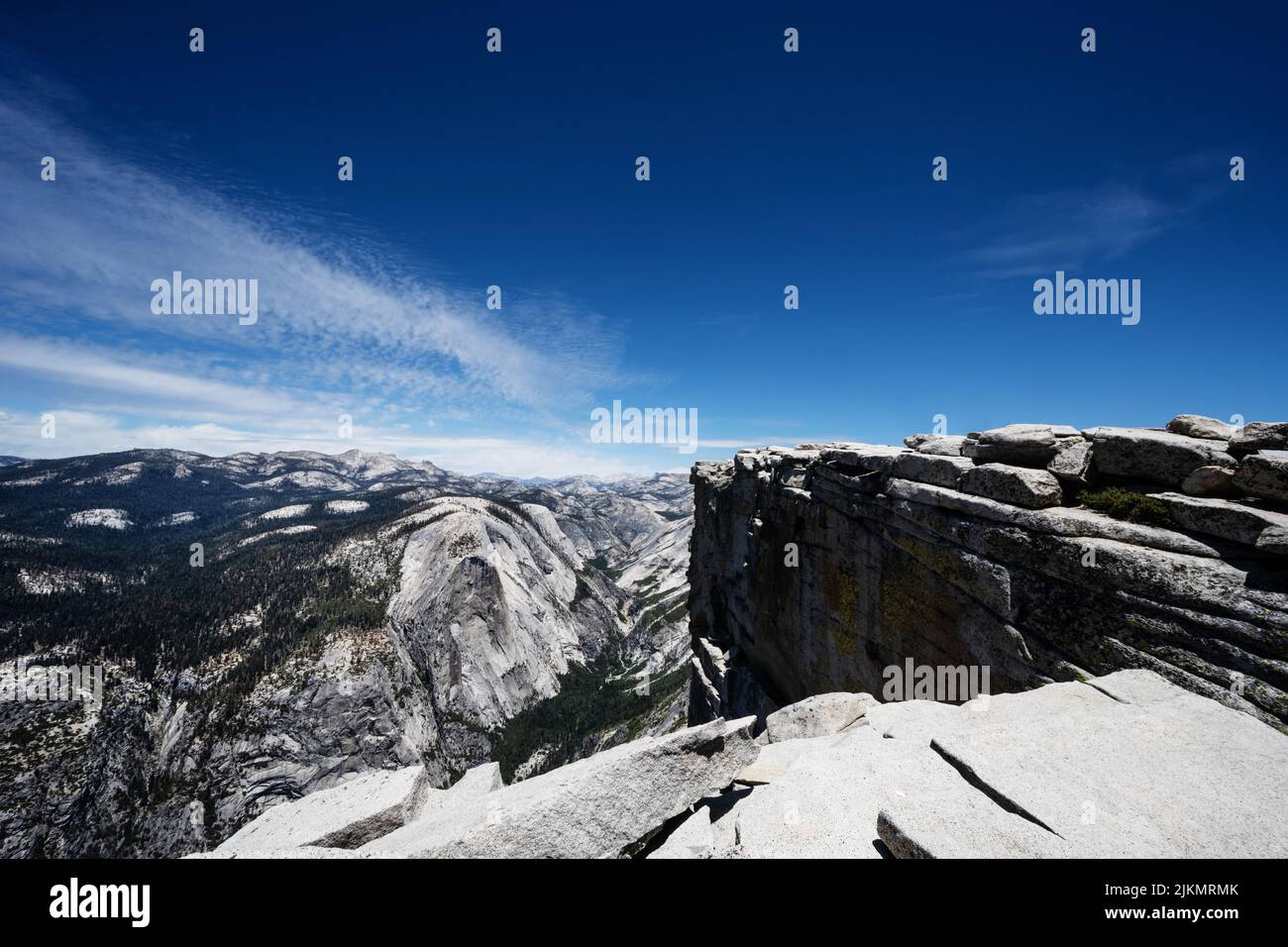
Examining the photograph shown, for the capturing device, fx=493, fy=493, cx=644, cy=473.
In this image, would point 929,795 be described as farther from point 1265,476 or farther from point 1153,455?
point 1153,455

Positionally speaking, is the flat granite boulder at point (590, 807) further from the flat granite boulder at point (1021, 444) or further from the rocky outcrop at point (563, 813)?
the flat granite boulder at point (1021, 444)

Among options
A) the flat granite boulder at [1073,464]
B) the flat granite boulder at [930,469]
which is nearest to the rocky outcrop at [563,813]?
the flat granite boulder at [1073,464]

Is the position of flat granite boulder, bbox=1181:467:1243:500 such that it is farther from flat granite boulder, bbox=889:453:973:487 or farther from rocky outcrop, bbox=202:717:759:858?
rocky outcrop, bbox=202:717:759:858

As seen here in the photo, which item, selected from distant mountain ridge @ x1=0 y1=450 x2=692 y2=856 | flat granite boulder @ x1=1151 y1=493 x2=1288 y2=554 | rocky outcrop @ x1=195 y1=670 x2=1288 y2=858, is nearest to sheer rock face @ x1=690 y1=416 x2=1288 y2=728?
flat granite boulder @ x1=1151 y1=493 x2=1288 y2=554

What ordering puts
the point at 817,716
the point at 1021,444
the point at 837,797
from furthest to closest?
the point at 1021,444 → the point at 817,716 → the point at 837,797

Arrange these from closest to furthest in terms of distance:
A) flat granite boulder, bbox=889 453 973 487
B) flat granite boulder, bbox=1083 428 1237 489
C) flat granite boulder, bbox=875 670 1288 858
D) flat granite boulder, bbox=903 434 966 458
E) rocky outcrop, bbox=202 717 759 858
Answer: flat granite boulder, bbox=875 670 1288 858 < rocky outcrop, bbox=202 717 759 858 < flat granite boulder, bbox=1083 428 1237 489 < flat granite boulder, bbox=889 453 973 487 < flat granite boulder, bbox=903 434 966 458

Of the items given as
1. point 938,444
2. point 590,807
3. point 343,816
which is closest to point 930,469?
point 938,444
